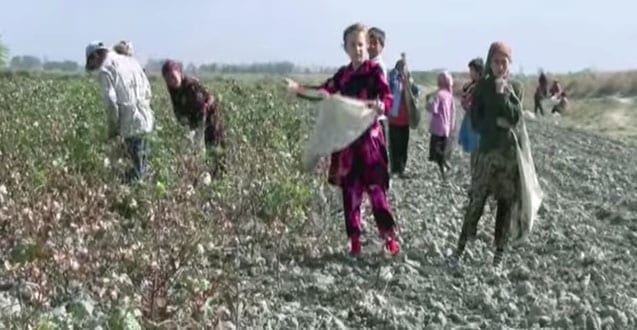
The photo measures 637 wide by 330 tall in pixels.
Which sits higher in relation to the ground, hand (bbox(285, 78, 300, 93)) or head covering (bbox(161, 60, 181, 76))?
hand (bbox(285, 78, 300, 93))

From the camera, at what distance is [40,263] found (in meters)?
6.67

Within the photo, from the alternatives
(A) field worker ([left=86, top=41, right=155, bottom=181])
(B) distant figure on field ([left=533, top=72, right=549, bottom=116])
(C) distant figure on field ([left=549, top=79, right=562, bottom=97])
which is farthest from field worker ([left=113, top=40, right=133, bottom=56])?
(C) distant figure on field ([left=549, top=79, right=562, bottom=97])

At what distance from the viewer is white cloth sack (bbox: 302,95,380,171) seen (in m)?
8.81

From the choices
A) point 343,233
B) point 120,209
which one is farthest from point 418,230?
point 120,209

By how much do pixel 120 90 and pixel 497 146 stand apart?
363cm

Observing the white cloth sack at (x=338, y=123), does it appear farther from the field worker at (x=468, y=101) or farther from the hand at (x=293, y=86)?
the field worker at (x=468, y=101)

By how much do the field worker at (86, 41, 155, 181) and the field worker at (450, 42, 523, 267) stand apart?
2975 millimetres

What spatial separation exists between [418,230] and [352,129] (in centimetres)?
214

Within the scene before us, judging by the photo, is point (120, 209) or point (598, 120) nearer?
point (120, 209)

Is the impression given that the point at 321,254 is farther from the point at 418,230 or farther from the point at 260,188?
the point at 418,230

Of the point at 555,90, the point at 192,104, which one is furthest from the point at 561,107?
the point at 192,104

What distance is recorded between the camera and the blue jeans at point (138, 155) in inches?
398

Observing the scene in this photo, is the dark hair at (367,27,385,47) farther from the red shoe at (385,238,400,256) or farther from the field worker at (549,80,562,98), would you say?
the field worker at (549,80,562,98)

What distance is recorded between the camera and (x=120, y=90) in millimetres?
11258
